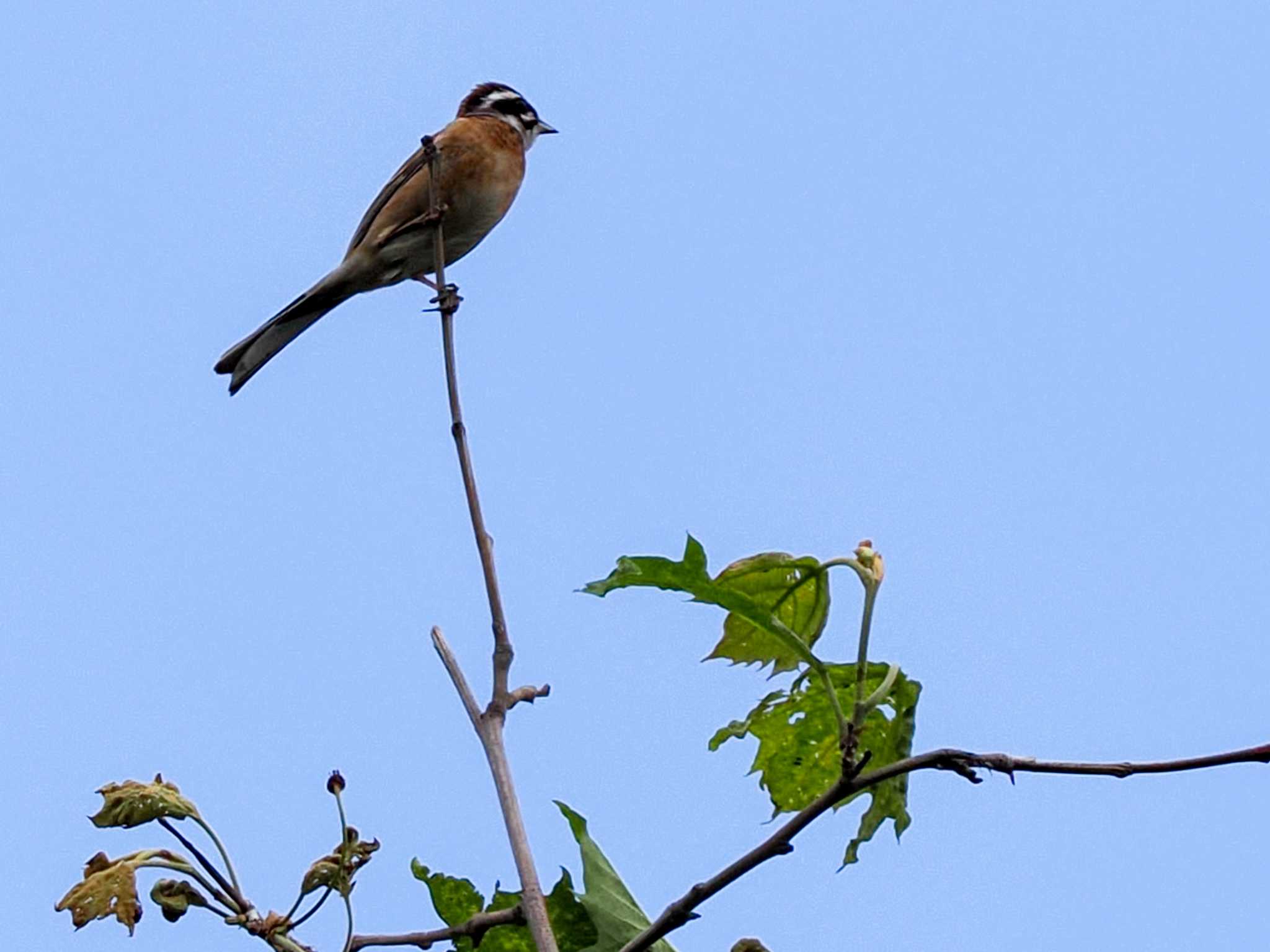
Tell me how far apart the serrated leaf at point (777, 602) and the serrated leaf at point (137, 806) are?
0.84 metres

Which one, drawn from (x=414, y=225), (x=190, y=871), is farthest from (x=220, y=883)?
(x=414, y=225)

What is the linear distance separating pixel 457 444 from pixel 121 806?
2.38 feet

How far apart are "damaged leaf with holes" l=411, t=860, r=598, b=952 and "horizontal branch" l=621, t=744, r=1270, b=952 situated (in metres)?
0.57

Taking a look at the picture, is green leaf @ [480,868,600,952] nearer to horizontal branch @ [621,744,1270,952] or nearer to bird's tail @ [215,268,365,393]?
horizontal branch @ [621,744,1270,952]

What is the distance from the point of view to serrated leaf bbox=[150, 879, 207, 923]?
7.72 ft

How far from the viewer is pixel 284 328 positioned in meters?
8.02

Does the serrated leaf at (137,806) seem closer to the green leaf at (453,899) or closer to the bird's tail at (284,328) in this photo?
the green leaf at (453,899)

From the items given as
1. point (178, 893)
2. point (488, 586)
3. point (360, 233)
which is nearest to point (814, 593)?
point (488, 586)

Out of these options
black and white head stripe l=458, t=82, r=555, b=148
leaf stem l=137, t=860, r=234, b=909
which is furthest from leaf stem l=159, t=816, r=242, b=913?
black and white head stripe l=458, t=82, r=555, b=148

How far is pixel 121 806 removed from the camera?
240 cm

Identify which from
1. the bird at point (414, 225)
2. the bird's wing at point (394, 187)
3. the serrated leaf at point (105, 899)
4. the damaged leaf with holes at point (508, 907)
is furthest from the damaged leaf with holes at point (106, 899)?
the bird's wing at point (394, 187)

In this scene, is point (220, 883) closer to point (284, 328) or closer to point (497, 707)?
point (497, 707)

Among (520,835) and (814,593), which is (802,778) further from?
(520,835)

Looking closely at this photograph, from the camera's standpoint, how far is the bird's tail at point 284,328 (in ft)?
25.7
